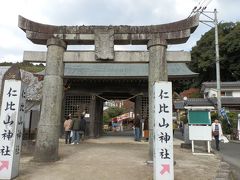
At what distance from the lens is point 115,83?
57.6 ft

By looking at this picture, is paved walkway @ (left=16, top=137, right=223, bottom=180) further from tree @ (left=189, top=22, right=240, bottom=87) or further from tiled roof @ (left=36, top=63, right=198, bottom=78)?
tree @ (left=189, top=22, right=240, bottom=87)

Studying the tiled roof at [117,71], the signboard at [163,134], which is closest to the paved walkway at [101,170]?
the signboard at [163,134]

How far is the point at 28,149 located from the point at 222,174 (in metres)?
Result: 7.65

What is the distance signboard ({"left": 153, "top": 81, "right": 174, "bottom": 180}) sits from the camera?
19.1 feet

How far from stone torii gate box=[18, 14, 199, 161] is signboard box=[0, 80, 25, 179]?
188cm

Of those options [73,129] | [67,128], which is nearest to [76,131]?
[73,129]

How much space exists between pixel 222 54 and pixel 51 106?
38.7 m

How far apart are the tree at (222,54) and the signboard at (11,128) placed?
3847 cm

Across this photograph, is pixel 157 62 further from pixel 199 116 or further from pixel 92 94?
pixel 92 94

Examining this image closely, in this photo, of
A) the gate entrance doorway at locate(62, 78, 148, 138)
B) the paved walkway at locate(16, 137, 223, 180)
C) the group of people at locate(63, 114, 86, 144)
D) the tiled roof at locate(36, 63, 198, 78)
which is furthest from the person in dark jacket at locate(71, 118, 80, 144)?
the paved walkway at locate(16, 137, 223, 180)

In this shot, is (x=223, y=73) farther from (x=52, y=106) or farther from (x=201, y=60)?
(x=52, y=106)

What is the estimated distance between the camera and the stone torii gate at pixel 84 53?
28.0ft

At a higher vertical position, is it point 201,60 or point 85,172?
point 201,60

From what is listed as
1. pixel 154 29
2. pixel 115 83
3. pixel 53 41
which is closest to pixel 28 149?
pixel 53 41
